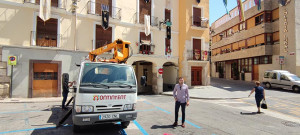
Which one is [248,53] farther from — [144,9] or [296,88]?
[144,9]

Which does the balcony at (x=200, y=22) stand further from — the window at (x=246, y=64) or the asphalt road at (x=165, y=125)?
the asphalt road at (x=165, y=125)

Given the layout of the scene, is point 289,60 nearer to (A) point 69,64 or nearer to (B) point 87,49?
(B) point 87,49

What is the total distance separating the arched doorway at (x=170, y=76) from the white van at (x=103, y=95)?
13.1 meters

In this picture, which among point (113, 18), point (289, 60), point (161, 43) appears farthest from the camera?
point (289, 60)

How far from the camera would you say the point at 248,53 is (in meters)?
24.3

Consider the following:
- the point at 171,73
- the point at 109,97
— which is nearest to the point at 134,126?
the point at 109,97

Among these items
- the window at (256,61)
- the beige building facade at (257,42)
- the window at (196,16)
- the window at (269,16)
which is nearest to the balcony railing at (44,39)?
the window at (196,16)

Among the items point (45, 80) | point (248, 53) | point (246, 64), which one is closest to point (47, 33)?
point (45, 80)

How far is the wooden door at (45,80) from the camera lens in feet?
39.1

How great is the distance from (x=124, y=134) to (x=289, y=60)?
70.6 feet

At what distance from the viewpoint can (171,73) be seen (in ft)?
62.2

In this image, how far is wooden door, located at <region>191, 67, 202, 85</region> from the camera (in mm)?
18672

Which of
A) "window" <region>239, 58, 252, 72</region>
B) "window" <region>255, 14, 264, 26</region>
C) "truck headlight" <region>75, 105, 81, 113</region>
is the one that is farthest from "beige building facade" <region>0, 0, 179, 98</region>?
"window" <region>239, 58, 252, 72</region>

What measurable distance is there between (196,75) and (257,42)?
11332mm
